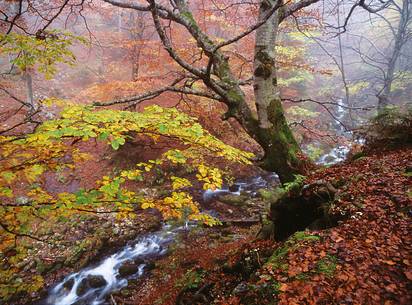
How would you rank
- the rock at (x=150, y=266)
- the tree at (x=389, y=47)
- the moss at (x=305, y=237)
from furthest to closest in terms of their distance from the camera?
the tree at (x=389, y=47), the rock at (x=150, y=266), the moss at (x=305, y=237)

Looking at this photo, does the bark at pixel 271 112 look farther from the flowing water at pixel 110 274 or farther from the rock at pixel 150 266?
the flowing water at pixel 110 274

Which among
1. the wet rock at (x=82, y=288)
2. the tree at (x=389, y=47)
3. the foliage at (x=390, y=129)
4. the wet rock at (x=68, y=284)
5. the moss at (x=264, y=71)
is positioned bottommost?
the wet rock at (x=82, y=288)

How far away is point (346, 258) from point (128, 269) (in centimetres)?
651

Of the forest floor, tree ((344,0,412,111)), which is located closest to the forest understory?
the forest floor

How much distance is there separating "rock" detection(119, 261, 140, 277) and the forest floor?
2.92 m

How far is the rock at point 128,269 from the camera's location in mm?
7691

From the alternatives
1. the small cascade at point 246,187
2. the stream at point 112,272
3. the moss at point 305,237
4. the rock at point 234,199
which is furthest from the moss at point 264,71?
the small cascade at point 246,187

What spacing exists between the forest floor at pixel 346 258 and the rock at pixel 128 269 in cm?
292

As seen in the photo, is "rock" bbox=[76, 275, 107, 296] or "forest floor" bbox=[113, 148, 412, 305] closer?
"forest floor" bbox=[113, 148, 412, 305]

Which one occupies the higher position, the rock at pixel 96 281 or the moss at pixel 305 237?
the moss at pixel 305 237

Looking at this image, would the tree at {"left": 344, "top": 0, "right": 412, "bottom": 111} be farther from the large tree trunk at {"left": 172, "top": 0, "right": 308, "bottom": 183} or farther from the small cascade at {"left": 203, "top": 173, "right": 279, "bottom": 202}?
the small cascade at {"left": 203, "top": 173, "right": 279, "bottom": 202}

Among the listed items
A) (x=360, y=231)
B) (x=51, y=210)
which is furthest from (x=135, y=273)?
(x=360, y=231)

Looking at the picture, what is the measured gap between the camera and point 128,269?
776 cm

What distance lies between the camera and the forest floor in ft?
8.05
